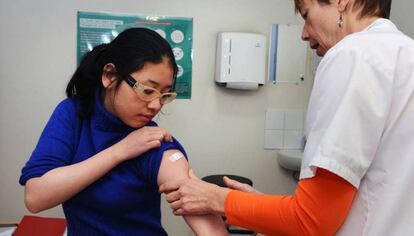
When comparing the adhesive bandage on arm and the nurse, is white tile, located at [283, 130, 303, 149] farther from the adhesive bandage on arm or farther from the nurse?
the nurse

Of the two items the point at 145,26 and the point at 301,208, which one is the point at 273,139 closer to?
the point at 145,26

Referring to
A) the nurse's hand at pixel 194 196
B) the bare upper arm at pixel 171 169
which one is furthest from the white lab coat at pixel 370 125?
the bare upper arm at pixel 171 169

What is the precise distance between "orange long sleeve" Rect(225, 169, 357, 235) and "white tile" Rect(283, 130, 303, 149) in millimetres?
2001

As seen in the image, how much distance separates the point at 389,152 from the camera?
774 mm

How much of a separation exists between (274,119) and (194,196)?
1919mm

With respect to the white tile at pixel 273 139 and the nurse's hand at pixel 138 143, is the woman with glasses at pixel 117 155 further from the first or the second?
the white tile at pixel 273 139

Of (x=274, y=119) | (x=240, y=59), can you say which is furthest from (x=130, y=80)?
(x=274, y=119)

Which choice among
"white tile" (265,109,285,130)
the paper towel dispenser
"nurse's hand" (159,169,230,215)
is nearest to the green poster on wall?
the paper towel dispenser

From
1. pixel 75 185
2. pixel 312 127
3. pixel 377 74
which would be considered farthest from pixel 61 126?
pixel 377 74

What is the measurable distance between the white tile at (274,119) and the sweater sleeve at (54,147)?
75.2 inches

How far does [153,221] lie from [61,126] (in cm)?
40

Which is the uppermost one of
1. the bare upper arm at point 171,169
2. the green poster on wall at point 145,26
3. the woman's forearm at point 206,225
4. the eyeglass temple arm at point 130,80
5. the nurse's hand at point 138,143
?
the green poster on wall at point 145,26

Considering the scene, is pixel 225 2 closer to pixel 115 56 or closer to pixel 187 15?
pixel 187 15

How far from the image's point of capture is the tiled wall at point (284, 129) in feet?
9.25
